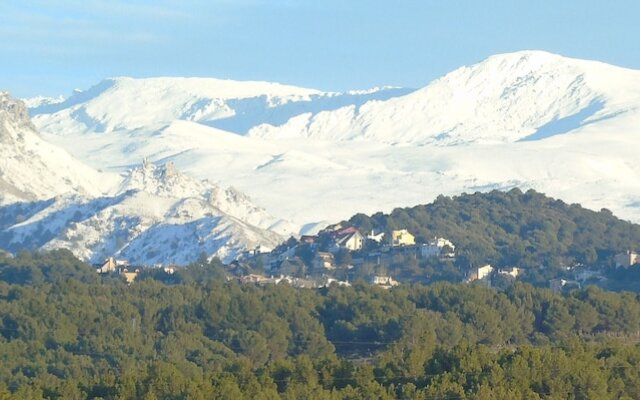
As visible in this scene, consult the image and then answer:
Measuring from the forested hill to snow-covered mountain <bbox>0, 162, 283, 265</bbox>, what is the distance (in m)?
18.9

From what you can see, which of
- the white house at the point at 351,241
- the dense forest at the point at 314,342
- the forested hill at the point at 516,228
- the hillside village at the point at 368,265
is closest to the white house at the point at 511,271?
the hillside village at the point at 368,265

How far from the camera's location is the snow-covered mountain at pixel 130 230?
17288 centimetres

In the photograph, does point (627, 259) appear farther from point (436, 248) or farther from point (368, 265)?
point (368, 265)

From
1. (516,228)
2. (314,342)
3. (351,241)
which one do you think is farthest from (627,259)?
(314,342)

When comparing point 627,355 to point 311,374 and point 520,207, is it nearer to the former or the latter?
point 311,374

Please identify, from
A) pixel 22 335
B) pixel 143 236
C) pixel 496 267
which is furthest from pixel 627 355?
pixel 143 236

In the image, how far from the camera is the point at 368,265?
138 meters

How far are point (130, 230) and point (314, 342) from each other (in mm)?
102091

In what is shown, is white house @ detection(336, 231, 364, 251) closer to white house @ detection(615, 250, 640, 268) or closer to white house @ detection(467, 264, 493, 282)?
white house @ detection(467, 264, 493, 282)

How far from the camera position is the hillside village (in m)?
128

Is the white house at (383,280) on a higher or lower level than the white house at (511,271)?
lower

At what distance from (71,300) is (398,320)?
1292cm

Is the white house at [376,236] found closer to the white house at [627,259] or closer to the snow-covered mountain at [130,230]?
the white house at [627,259]

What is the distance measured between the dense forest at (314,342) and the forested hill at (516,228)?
40.7 m
